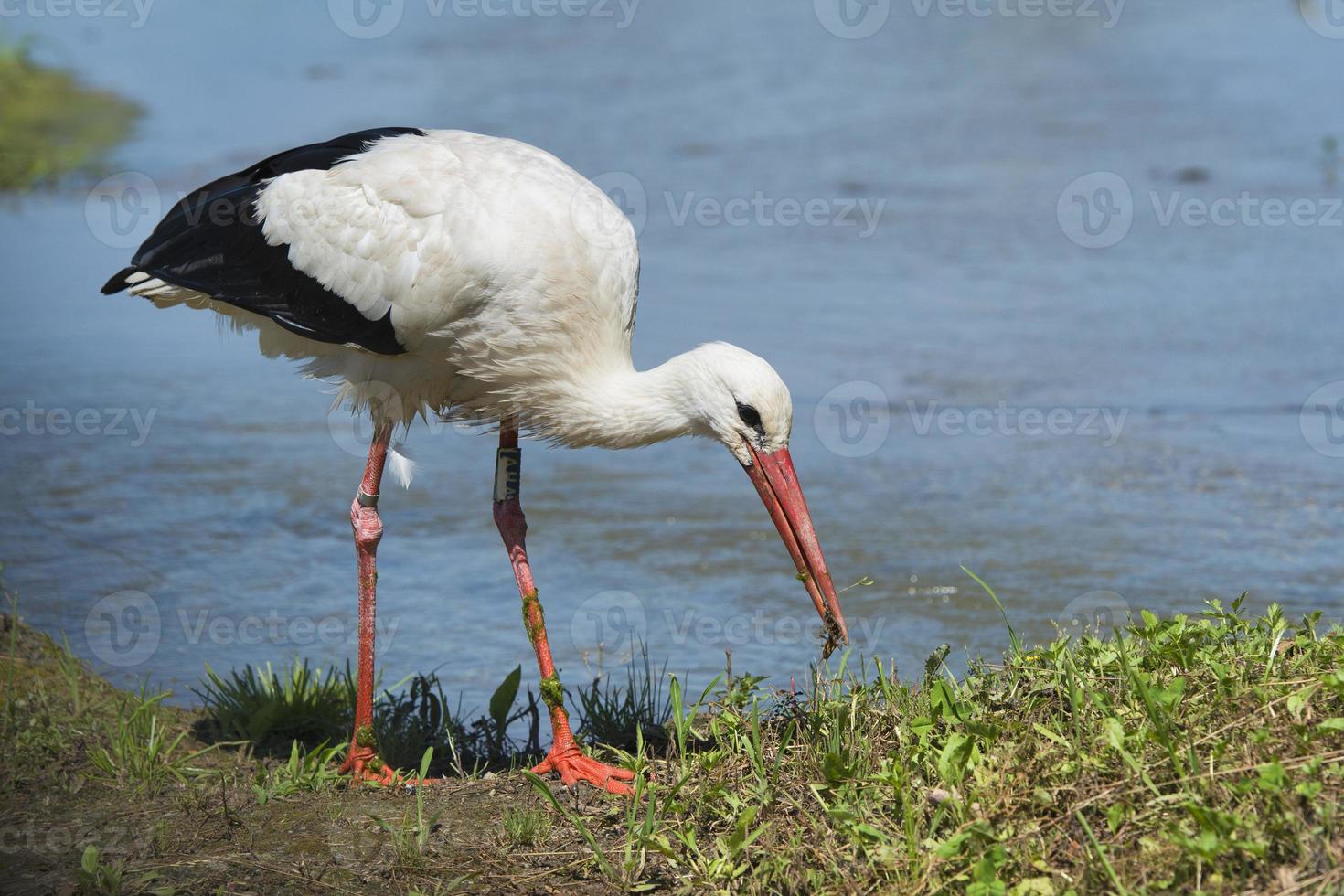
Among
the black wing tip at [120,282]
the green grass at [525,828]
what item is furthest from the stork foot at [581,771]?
the black wing tip at [120,282]

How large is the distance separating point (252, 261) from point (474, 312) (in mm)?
875

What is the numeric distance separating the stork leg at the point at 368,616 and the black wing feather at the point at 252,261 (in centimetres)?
42

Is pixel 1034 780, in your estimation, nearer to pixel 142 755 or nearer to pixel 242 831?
pixel 242 831

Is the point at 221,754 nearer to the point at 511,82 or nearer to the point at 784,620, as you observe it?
the point at 784,620

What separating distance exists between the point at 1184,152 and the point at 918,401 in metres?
5.14

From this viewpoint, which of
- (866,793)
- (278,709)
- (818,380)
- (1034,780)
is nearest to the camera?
(1034,780)

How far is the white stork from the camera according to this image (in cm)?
436

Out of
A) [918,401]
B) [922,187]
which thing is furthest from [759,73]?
[918,401]

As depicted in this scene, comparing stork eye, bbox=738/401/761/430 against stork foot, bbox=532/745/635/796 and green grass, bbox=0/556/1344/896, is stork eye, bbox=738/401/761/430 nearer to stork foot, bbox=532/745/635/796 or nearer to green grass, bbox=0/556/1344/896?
green grass, bbox=0/556/1344/896

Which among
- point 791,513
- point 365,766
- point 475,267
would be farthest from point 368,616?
point 791,513

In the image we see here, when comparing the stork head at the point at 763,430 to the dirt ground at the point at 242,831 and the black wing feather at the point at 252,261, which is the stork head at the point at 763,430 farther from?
the black wing feather at the point at 252,261

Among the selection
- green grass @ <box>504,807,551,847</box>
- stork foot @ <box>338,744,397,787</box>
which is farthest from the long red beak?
stork foot @ <box>338,744,397,787</box>

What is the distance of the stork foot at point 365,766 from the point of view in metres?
4.40

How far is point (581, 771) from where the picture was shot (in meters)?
4.34
